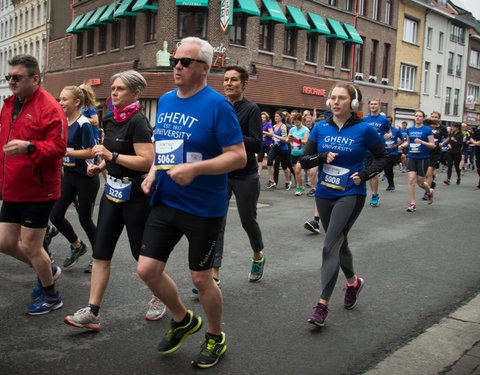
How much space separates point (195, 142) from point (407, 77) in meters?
40.3

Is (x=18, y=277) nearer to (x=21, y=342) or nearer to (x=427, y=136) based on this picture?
(x=21, y=342)

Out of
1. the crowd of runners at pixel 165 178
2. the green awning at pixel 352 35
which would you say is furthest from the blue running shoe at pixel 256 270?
the green awning at pixel 352 35

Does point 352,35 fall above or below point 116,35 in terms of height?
above

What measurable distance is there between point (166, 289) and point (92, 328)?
81 centimetres

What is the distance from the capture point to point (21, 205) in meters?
4.03

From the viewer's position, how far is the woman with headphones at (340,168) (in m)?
4.20

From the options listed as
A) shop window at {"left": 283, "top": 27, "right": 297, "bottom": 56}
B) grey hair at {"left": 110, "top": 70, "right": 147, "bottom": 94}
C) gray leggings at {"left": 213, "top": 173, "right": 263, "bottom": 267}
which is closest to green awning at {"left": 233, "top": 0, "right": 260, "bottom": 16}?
shop window at {"left": 283, "top": 27, "right": 297, "bottom": 56}

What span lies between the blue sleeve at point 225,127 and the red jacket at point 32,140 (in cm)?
146

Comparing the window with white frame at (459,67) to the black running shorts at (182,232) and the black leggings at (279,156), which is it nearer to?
the black leggings at (279,156)

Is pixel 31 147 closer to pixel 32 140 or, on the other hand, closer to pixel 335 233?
pixel 32 140

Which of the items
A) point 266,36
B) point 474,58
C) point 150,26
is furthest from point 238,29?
point 474,58

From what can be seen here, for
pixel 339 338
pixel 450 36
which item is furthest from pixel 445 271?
pixel 450 36

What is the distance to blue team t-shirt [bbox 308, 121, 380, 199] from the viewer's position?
4.28 meters

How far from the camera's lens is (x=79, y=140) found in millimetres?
5121
